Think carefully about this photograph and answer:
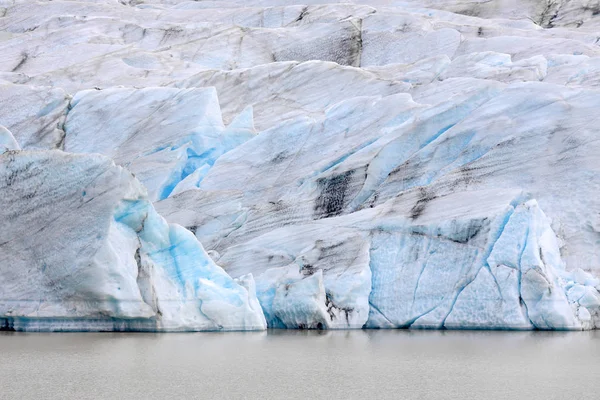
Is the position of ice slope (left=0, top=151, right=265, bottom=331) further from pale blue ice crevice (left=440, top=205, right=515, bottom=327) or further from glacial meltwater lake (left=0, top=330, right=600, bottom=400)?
pale blue ice crevice (left=440, top=205, right=515, bottom=327)

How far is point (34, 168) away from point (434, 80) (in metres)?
11.7

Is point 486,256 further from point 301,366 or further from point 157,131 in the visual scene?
point 157,131

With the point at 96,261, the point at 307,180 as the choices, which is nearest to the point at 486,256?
the point at 307,180

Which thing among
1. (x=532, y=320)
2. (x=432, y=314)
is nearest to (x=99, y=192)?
(x=432, y=314)

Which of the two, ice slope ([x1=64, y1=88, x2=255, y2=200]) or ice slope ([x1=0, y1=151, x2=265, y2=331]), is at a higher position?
ice slope ([x1=0, y1=151, x2=265, y2=331])

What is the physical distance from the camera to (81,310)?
15.3m

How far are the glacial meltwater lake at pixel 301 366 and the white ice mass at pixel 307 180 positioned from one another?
770mm

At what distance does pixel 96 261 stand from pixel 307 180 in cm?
636

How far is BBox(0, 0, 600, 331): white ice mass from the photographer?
15797 millimetres

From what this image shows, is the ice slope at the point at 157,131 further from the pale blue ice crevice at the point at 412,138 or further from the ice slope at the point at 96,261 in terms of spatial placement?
the ice slope at the point at 96,261

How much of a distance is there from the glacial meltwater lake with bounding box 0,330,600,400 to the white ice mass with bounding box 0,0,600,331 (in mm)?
770

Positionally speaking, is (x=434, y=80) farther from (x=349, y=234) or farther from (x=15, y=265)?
(x=15, y=265)

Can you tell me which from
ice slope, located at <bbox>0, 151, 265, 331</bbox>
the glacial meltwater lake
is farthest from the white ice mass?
the glacial meltwater lake

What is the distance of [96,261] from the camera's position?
599 inches
